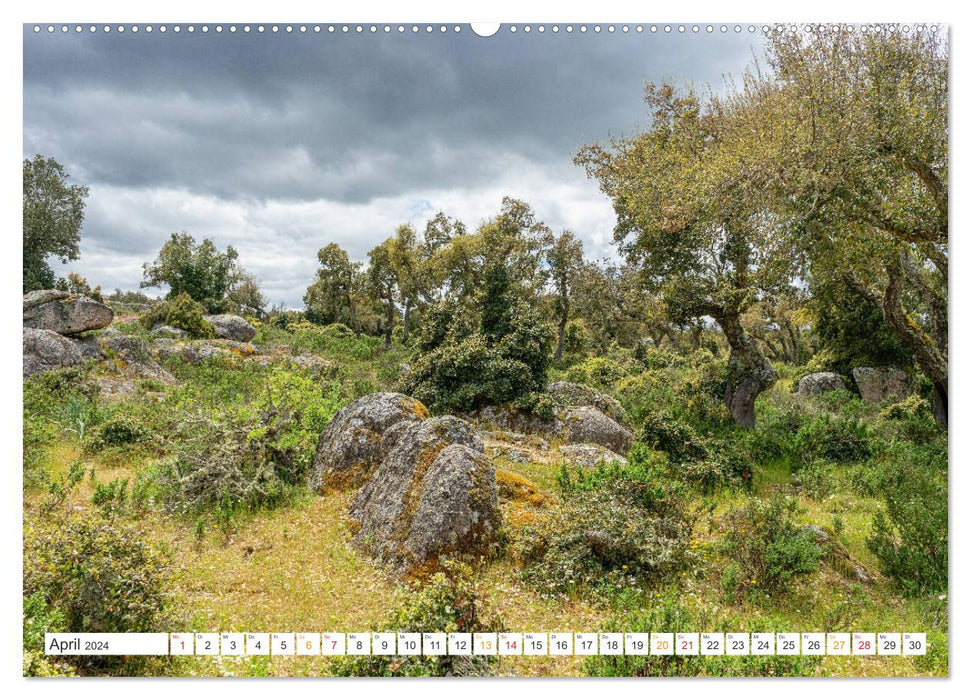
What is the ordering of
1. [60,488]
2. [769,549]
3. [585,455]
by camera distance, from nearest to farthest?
1. [769,549]
2. [60,488]
3. [585,455]

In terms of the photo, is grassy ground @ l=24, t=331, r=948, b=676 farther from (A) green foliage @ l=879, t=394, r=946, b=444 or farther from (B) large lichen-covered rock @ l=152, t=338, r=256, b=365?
(B) large lichen-covered rock @ l=152, t=338, r=256, b=365

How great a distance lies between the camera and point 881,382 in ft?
71.4

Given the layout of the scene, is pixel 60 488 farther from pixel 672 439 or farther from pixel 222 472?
pixel 672 439

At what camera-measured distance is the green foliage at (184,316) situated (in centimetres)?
2658

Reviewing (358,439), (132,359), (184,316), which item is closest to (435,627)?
(358,439)

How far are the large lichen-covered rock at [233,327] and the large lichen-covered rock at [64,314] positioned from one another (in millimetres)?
9503

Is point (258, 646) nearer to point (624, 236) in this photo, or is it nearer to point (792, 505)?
point (792, 505)

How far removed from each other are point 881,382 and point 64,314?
101 ft

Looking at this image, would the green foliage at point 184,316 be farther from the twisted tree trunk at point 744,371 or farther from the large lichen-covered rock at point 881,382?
the large lichen-covered rock at point 881,382

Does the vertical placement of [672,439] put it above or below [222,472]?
above

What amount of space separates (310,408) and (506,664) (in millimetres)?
7551

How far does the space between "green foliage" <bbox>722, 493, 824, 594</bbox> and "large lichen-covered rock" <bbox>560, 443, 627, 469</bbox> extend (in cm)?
456

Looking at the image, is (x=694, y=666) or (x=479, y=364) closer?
(x=694, y=666)

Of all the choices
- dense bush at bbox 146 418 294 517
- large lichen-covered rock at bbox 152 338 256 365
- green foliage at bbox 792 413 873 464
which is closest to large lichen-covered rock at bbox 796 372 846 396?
green foliage at bbox 792 413 873 464
